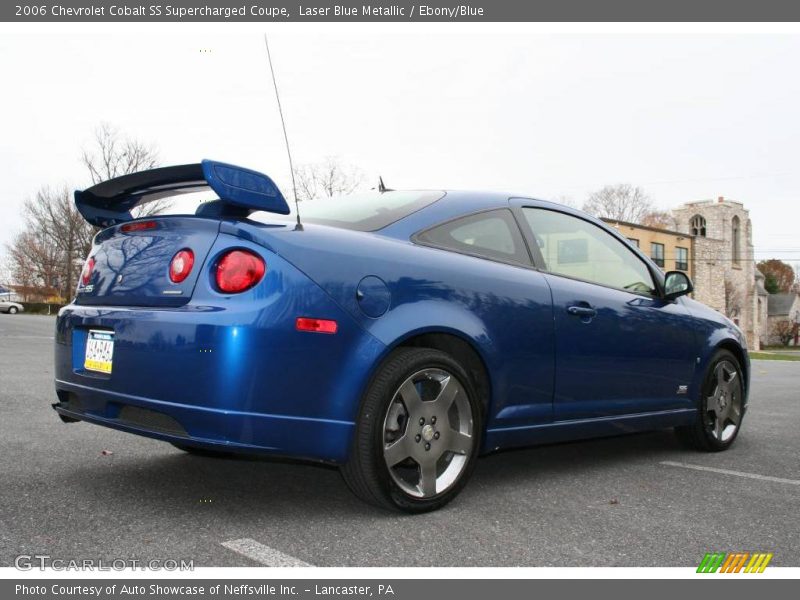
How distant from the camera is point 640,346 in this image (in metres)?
4.30

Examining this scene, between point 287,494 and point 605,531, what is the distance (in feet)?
4.58

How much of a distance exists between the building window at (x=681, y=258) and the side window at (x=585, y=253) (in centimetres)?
5814

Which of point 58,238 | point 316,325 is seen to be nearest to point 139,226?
point 316,325

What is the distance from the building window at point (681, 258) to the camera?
59.7 meters

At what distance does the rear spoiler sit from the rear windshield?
0.12m

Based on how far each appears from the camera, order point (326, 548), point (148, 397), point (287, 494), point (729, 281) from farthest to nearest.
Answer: point (729, 281), point (287, 494), point (148, 397), point (326, 548)

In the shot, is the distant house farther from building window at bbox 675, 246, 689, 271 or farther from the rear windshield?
the rear windshield

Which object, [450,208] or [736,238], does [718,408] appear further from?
[736,238]

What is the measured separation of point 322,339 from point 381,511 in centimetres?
82

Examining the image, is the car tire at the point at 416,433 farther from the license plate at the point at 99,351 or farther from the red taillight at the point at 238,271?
the license plate at the point at 99,351

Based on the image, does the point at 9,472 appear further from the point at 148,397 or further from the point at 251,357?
the point at 251,357

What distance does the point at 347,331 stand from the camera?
115 inches

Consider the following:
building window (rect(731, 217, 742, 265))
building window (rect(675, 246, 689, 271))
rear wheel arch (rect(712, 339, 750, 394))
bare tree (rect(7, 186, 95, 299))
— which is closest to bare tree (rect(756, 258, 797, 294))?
building window (rect(731, 217, 742, 265))
